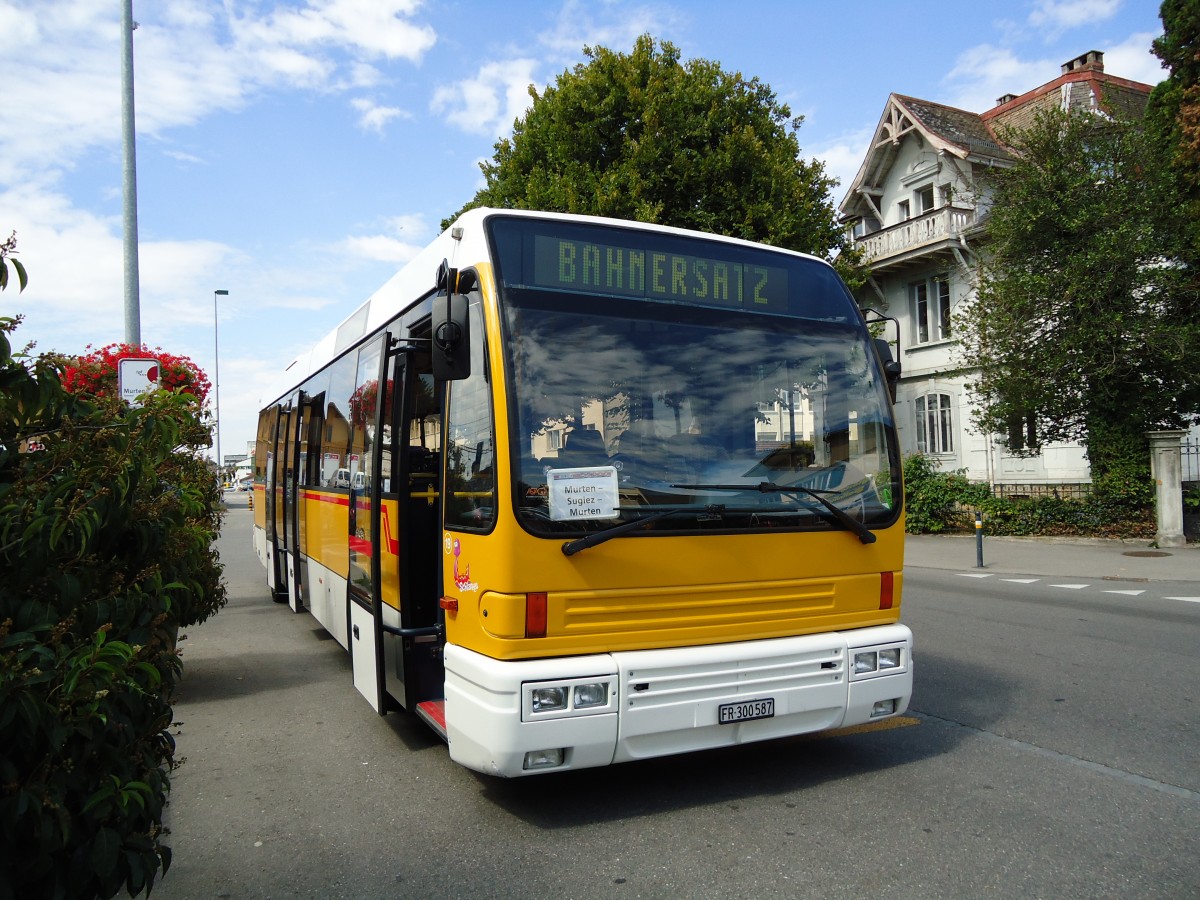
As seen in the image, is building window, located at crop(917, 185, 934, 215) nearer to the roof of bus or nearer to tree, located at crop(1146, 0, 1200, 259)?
tree, located at crop(1146, 0, 1200, 259)

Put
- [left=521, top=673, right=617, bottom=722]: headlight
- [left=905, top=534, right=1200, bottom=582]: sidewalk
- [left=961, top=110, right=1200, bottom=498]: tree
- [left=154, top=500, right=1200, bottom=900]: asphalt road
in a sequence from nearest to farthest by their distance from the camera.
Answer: [left=154, top=500, right=1200, bottom=900]: asphalt road < [left=521, top=673, right=617, bottom=722]: headlight < [left=905, top=534, right=1200, bottom=582]: sidewalk < [left=961, top=110, right=1200, bottom=498]: tree

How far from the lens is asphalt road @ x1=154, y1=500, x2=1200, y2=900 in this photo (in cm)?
392

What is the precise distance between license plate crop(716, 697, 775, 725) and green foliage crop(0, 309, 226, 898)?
256 centimetres

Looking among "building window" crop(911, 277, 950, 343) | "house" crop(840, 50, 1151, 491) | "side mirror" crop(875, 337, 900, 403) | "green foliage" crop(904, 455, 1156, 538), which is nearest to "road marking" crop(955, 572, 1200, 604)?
"green foliage" crop(904, 455, 1156, 538)

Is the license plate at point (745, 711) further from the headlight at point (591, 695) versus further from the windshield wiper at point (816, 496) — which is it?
the windshield wiper at point (816, 496)

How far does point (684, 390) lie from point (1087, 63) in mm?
33261

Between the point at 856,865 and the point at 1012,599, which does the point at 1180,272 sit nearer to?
the point at 1012,599

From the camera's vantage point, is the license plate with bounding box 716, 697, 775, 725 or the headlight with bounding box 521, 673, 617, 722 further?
the license plate with bounding box 716, 697, 775, 725

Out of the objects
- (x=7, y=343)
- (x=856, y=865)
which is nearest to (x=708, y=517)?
(x=856, y=865)

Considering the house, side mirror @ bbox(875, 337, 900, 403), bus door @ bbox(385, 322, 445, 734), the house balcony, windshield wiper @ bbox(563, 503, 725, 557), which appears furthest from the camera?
the house balcony

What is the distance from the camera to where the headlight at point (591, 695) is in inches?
174

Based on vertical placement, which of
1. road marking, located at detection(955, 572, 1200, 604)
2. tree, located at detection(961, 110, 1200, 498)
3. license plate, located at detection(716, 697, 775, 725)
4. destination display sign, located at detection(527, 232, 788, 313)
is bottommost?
road marking, located at detection(955, 572, 1200, 604)

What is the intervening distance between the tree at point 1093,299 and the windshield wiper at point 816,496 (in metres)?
16.1

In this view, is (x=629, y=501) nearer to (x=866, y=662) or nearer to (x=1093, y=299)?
(x=866, y=662)
